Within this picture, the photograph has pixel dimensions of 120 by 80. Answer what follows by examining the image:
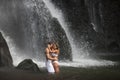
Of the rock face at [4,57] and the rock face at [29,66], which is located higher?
the rock face at [4,57]

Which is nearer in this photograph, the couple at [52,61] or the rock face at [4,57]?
the couple at [52,61]

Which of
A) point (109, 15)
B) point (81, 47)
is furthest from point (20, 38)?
point (109, 15)

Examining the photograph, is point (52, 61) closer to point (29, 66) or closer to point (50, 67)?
point (50, 67)

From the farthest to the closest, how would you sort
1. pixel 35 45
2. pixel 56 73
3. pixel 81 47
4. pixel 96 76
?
pixel 81 47, pixel 35 45, pixel 56 73, pixel 96 76

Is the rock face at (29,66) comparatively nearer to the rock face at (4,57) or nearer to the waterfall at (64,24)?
the rock face at (4,57)

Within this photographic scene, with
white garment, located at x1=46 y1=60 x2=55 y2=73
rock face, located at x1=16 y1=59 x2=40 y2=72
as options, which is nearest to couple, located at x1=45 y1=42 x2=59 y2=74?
white garment, located at x1=46 y1=60 x2=55 y2=73

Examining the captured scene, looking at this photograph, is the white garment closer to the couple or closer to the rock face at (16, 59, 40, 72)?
the couple

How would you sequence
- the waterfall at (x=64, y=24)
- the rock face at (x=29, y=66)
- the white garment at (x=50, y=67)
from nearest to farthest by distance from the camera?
the white garment at (x=50, y=67)
the rock face at (x=29, y=66)
the waterfall at (x=64, y=24)

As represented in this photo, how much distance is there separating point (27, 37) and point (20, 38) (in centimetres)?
65

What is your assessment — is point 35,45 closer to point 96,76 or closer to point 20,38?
point 20,38

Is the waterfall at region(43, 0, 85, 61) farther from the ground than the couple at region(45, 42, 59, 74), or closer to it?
farther from the ground

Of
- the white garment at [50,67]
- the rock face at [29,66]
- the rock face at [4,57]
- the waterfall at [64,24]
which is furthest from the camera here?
the waterfall at [64,24]

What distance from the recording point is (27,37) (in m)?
25.6

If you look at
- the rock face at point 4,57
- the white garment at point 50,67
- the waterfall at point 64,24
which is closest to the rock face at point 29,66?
the white garment at point 50,67
